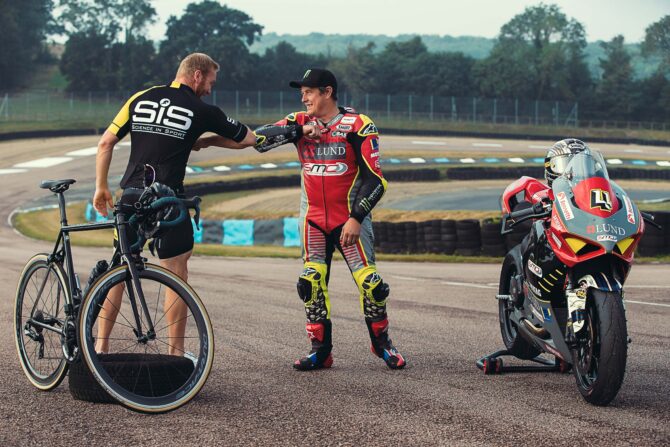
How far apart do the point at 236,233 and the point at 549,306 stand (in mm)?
19068

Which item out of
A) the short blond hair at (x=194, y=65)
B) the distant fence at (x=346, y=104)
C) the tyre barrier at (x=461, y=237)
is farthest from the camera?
the distant fence at (x=346, y=104)

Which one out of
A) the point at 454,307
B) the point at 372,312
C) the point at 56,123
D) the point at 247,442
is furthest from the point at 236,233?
the point at 56,123

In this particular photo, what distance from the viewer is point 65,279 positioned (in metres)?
5.58

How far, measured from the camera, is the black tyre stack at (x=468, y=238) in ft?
62.1

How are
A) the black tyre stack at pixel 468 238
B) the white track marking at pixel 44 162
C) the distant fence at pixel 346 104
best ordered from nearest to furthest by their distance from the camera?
1. the black tyre stack at pixel 468 238
2. the white track marking at pixel 44 162
3. the distant fence at pixel 346 104

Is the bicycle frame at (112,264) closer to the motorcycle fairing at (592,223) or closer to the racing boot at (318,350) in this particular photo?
the racing boot at (318,350)

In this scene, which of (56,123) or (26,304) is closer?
(26,304)

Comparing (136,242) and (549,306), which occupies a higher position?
(136,242)

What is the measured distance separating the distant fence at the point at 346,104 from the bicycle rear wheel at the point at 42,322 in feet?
189

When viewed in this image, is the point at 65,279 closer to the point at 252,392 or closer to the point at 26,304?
the point at 26,304

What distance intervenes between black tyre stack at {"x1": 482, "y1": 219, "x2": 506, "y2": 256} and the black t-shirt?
43.7 feet

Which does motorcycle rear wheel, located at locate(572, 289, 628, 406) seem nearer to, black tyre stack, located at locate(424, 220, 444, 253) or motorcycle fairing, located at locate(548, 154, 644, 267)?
motorcycle fairing, located at locate(548, 154, 644, 267)

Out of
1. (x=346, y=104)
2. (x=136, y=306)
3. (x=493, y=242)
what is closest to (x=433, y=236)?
(x=493, y=242)

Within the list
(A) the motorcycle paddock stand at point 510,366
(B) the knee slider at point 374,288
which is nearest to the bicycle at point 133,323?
(B) the knee slider at point 374,288
